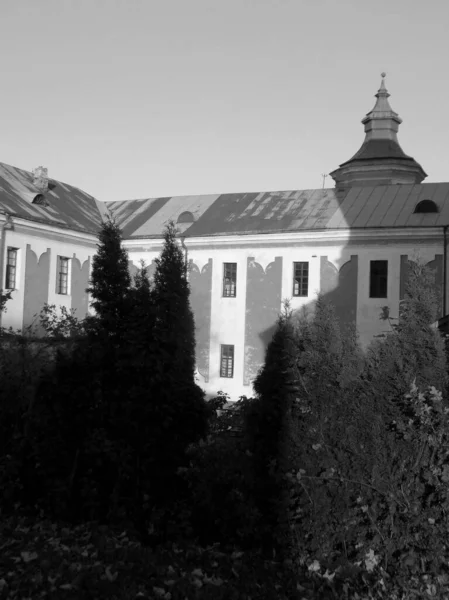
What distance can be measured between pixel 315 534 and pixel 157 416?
2569 millimetres

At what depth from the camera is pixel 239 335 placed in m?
29.1

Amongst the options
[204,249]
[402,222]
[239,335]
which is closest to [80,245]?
[204,249]

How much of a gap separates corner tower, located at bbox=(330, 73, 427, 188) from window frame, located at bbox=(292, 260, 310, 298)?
61.3 ft

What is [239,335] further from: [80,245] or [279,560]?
[279,560]

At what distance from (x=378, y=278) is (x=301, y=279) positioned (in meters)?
3.11

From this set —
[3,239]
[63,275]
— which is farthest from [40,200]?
[3,239]

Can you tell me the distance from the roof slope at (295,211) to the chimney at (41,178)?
3.87 metres

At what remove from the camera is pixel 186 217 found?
3152 cm

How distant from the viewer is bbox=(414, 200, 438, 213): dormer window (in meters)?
27.2

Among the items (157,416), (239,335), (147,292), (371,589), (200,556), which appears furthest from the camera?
(239,335)

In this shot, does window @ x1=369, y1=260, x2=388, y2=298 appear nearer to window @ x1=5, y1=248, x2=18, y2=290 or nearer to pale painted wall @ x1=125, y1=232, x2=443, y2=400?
pale painted wall @ x1=125, y1=232, x2=443, y2=400

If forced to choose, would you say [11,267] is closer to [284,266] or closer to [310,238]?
[284,266]

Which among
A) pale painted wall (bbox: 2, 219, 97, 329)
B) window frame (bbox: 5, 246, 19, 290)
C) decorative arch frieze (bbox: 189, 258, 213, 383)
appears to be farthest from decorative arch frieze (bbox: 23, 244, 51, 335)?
decorative arch frieze (bbox: 189, 258, 213, 383)

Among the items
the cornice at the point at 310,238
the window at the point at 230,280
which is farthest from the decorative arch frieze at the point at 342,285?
the window at the point at 230,280
